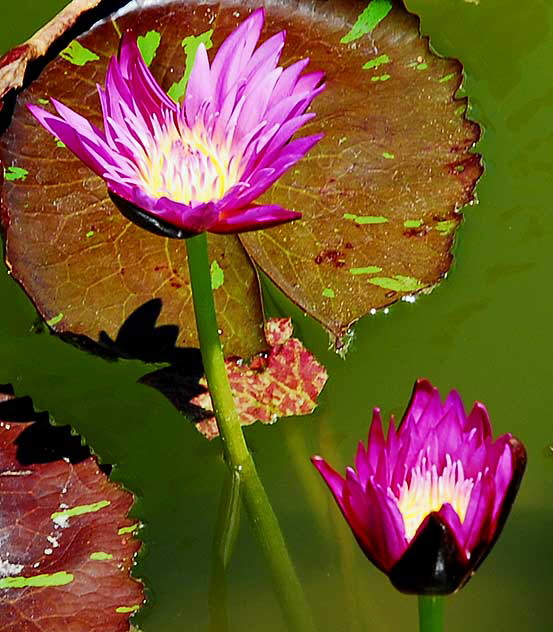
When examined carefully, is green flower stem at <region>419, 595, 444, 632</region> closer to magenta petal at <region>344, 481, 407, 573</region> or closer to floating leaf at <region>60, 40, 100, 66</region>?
magenta petal at <region>344, 481, 407, 573</region>

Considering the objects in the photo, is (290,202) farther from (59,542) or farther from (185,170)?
(59,542)

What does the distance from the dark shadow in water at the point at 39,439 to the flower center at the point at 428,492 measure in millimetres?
664

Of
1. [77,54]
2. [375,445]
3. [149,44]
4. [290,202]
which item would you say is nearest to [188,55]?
[149,44]

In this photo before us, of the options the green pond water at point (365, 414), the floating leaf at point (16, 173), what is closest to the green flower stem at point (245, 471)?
the green pond water at point (365, 414)

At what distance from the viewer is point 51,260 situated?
162 centimetres

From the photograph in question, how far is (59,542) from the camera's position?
1396 millimetres

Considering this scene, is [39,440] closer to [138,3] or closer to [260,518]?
[260,518]

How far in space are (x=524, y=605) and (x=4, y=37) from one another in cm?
155

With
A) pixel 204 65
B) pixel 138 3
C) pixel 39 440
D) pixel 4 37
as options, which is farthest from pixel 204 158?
pixel 4 37

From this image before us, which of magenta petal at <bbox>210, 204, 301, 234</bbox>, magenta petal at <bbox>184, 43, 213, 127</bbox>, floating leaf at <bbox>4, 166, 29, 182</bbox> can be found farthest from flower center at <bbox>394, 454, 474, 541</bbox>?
floating leaf at <bbox>4, 166, 29, 182</bbox>

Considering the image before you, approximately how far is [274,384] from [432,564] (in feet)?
2.53

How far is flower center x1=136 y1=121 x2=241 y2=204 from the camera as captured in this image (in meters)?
1.26

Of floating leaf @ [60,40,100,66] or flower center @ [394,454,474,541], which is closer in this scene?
flower center @ [394,454,474,541]

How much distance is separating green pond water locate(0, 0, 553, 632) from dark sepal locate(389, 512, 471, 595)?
1.78ft
